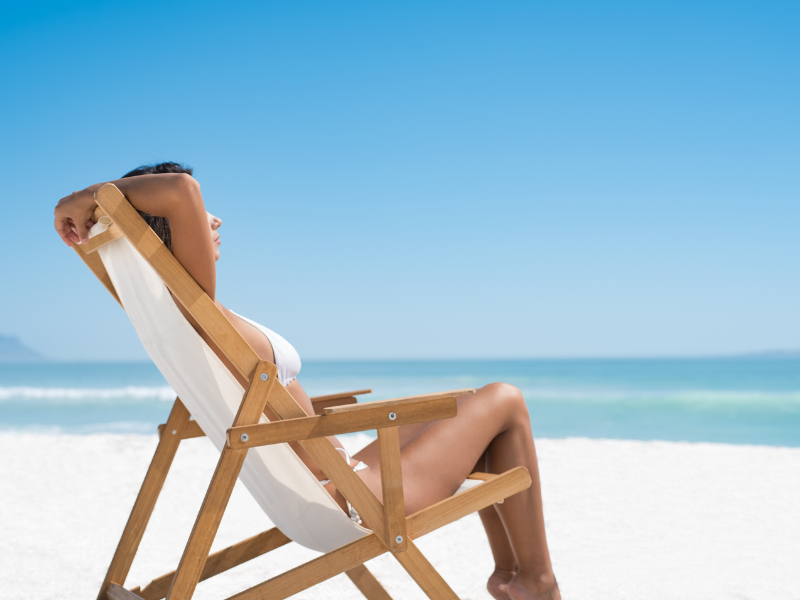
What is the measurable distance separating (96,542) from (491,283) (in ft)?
141

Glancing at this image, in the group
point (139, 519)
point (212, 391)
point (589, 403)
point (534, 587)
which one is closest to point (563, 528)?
point (534, 587)

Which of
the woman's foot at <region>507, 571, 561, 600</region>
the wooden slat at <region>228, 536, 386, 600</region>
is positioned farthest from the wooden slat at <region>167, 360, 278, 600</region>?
the woman's foot at <region>507, 571, 561, 600</region>

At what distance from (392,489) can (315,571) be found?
27cm

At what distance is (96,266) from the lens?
1.92 metres

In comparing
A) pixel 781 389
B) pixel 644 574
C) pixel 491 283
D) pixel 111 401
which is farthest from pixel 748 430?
pixel 491 283

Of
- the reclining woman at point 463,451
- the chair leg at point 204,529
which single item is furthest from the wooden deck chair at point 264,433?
the reclining woman at point 463,451

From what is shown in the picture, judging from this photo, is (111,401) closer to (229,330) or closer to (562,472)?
(562,472)

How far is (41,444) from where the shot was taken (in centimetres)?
698

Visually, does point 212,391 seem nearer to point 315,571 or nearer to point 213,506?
point 213,506

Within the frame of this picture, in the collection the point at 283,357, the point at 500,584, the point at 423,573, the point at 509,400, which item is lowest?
the point at 500,584

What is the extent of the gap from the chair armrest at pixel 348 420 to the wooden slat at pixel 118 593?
94cm

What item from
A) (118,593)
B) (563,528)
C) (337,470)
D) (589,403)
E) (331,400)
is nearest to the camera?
(337,470)

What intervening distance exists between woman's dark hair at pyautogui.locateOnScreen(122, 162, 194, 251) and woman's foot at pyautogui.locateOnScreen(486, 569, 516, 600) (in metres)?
1.46

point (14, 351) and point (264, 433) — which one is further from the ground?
point (264, 433)
